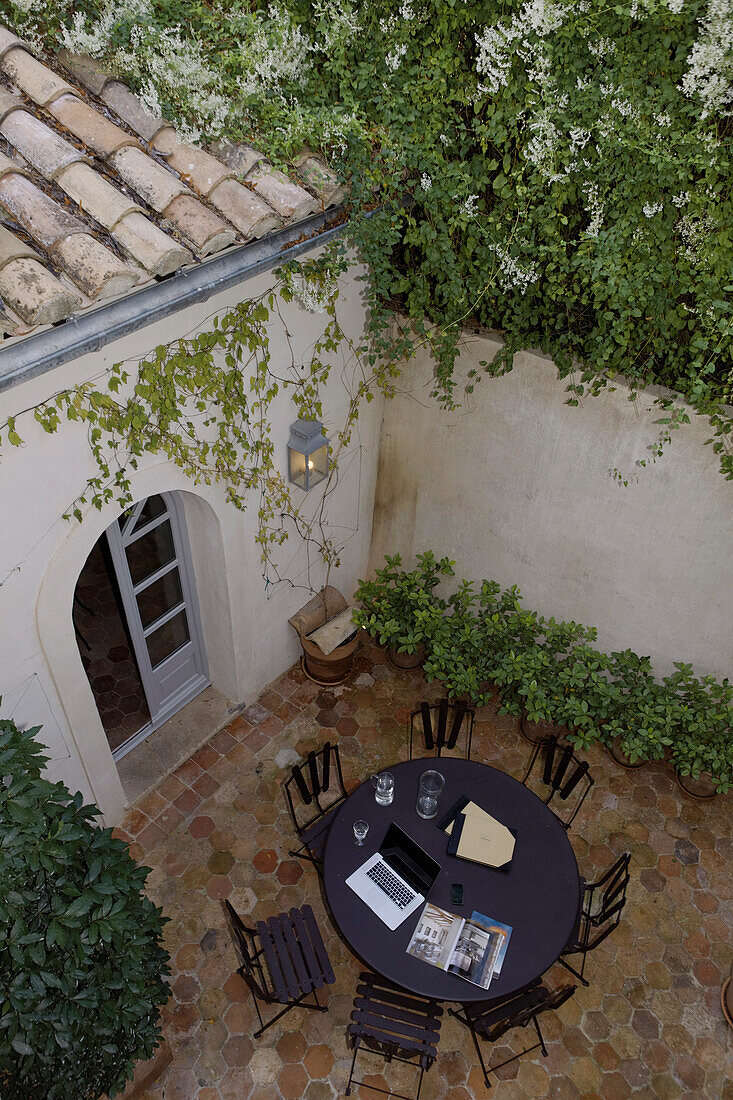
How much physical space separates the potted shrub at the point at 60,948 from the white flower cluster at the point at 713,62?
4950 millimetres

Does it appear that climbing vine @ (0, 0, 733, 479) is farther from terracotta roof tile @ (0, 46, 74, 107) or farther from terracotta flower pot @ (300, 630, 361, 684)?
terracotta flower pot @ (300, 630, 361, 684)

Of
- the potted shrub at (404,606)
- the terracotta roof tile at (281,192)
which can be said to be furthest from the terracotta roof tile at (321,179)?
the potted shrub at (404,606)

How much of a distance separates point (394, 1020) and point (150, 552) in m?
3.71

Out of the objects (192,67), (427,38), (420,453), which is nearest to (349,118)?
(427,38)

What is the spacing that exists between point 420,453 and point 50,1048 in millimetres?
5199

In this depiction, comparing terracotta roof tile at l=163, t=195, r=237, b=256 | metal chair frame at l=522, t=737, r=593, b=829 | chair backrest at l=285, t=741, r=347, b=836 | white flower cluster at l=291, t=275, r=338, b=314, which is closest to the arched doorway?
chair backrest at l=285, t=741, r=347, b=836

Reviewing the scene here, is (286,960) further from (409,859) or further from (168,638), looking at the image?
(168,638)

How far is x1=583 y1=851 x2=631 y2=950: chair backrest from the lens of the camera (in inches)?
211

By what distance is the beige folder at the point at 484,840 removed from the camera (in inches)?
211

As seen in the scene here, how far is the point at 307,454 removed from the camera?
588 cm

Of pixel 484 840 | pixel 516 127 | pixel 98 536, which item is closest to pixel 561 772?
pixel 484 840

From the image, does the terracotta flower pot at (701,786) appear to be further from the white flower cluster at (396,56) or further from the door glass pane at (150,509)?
the white flower cluster at (396,56)

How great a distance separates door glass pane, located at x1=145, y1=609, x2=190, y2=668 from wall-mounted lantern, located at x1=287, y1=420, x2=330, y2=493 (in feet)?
5.56

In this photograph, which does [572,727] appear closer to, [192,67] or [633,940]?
[633,940]
